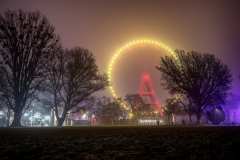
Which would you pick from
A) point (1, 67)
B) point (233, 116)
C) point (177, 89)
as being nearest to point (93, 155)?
point (1, 67)

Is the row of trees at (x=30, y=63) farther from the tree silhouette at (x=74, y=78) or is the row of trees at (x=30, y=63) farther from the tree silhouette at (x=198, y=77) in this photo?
the tree silhouette at (x=198, y=77)

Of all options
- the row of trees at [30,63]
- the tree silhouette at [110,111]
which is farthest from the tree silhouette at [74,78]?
the tree silhouette at [110,111]

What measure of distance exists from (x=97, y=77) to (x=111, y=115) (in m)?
39.0

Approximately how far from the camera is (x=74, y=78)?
44.5 metres

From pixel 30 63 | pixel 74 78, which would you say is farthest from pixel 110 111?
pixel 30 63

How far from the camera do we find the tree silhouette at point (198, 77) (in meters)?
44.8

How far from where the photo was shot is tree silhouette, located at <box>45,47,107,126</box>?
144 feet

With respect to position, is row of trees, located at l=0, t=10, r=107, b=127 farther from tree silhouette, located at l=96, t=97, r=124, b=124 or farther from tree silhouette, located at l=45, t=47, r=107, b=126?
tree silhouette, located at l=96, t=97, r=124, b=124

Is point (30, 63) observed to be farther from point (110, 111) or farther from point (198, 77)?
point (110, 111)

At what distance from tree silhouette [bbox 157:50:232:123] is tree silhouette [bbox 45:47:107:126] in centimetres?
1071

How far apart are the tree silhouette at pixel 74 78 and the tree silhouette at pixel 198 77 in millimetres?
10706

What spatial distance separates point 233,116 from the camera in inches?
3349

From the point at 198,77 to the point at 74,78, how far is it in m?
18.5

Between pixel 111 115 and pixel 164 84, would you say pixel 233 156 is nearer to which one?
pixel 164 84
